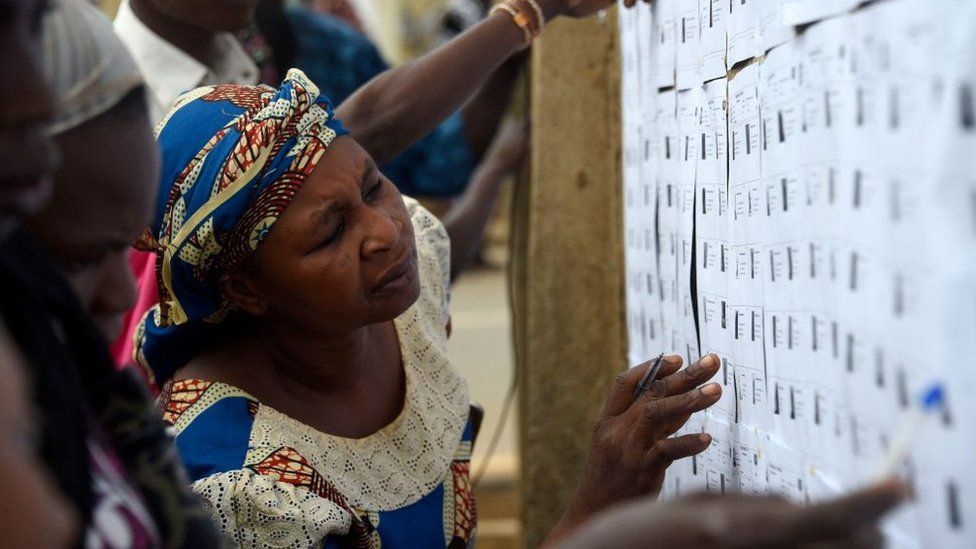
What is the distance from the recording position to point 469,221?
2.26m

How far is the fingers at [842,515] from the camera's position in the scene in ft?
2.31

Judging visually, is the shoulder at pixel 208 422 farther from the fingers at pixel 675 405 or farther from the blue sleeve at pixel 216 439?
the fingers at pixel 675 405

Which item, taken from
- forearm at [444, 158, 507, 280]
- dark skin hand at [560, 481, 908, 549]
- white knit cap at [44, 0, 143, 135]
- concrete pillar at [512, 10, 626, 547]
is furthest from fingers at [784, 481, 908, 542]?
forearm at [444, 158, 507, 280]

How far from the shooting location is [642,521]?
2.44 feet

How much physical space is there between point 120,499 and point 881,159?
2.01ft

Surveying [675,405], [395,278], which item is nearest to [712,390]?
[675,405]

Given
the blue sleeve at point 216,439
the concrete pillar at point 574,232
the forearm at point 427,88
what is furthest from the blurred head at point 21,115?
the concrete pillar at point 574,232

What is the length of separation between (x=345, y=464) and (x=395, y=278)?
0.86ft

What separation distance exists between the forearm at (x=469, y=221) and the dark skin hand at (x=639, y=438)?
0.90 metres

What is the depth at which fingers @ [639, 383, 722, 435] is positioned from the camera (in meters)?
1.21

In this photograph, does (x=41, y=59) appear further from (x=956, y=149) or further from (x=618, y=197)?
(x=618, y=197)

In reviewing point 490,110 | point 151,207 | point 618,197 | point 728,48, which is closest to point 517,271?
point 490,110

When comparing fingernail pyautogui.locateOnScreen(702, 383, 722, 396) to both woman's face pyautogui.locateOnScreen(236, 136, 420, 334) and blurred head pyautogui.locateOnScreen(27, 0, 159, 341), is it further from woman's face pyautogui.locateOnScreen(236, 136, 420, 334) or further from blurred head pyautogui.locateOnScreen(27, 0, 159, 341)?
blurred head pyautogui.locateOnScreen(27, 0, 159, 341)

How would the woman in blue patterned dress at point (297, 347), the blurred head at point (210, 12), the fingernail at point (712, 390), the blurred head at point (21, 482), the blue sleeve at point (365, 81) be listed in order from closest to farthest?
the blurred head at point (21, 482) → the fingernail at point (712, 390) → the woman in blue patterned dress at point (297, 347) → the blurred head at point (210, 12) → the blue sleeve at point (365, 81)
